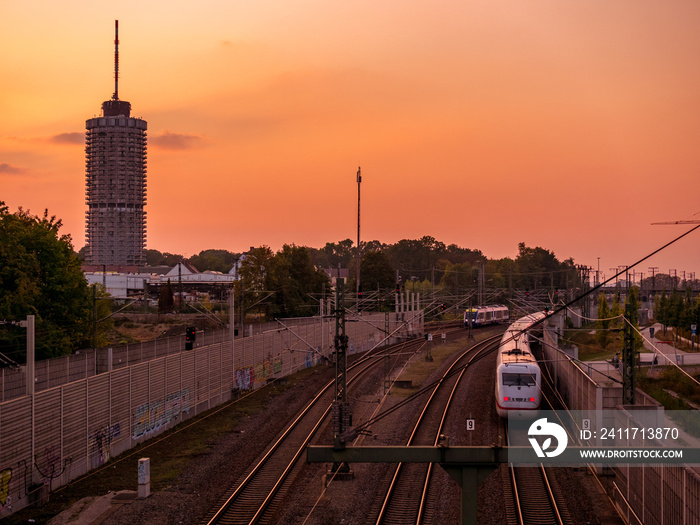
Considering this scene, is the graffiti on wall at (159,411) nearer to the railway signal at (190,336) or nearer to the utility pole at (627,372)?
the railway signal at (190,336)

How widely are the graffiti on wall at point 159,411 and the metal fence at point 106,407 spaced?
0.04 metres

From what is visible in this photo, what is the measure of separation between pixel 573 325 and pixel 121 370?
84.2 metres

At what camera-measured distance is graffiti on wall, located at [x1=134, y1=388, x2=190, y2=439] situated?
92.9ft

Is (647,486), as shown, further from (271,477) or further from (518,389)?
(518,389)

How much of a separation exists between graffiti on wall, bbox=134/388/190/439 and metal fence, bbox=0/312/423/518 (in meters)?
0.04

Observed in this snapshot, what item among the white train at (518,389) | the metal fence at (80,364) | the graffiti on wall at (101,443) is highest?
the metal fence at (80,364)

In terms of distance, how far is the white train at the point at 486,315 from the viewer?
275ft

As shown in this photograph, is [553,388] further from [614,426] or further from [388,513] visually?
[388,513]

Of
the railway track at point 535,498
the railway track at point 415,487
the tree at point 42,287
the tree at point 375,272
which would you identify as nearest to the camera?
the railway track at point 535,498

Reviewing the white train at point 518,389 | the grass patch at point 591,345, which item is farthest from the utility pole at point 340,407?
the grass patch at point 591,345

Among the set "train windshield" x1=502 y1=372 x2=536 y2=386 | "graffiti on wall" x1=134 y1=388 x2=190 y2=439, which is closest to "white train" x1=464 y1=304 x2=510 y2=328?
"train windshield" x1=502 y1=372 x2=536 y2=386

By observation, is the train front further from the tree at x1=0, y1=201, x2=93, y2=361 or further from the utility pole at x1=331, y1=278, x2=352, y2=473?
the tree at x1=0, y1=201, x2=93, y2=361

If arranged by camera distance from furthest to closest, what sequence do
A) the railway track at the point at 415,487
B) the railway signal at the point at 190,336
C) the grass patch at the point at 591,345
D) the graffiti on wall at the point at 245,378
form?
the grass patch at the point at 591,345 → the graffiti on wall at the point at 245,378 → the railway signal at the point at 190,336 → the railway track at the point at 415,487

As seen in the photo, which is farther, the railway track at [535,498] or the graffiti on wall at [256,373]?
the graffiti on wall at [256,373]
